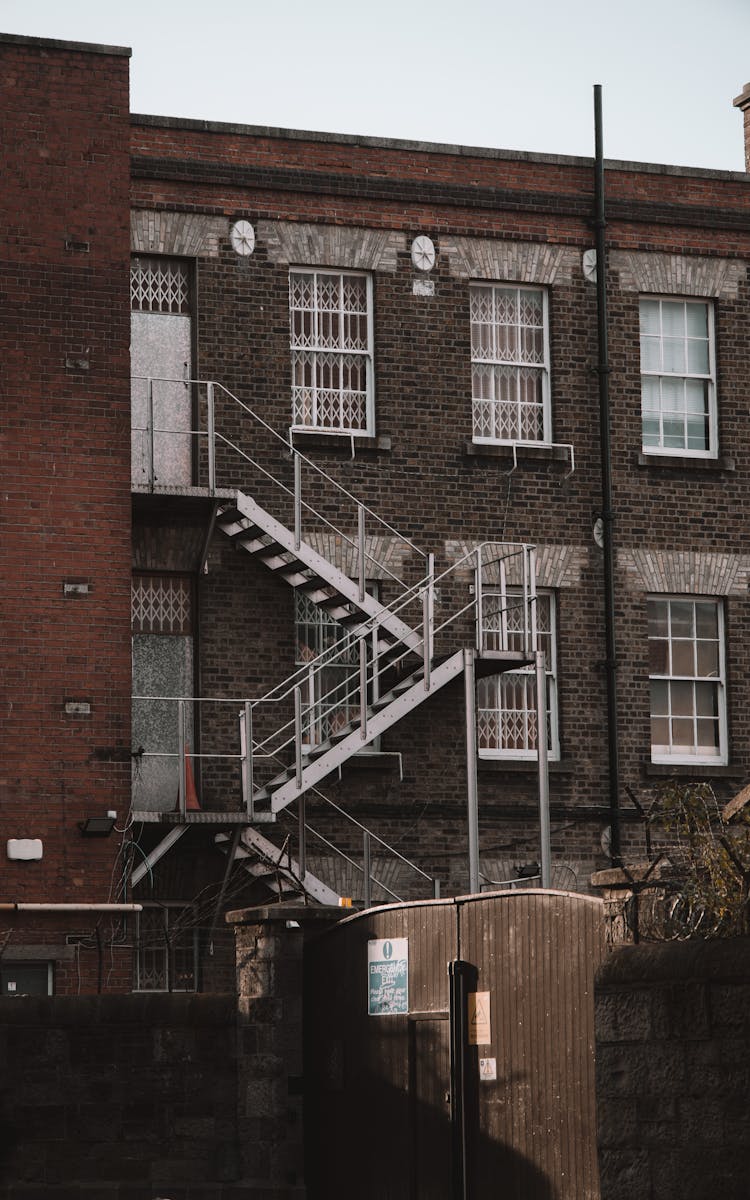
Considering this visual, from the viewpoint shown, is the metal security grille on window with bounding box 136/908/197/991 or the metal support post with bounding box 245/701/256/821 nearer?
the metal support post with bounding box 245/701/256/821

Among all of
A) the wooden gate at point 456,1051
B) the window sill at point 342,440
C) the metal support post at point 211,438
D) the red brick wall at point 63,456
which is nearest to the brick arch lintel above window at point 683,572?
the window sill at point 342,440

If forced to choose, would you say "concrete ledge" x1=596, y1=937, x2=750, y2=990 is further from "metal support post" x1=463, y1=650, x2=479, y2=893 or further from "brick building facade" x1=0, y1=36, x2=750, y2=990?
"metal support post" x1=463, y1=650, x2=479, y2=893

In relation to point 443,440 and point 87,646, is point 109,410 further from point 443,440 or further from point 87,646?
point 443,440

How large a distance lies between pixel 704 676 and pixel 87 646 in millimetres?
7611

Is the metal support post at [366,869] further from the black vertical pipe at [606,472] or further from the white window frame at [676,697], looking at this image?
the white window frame at [676,697]

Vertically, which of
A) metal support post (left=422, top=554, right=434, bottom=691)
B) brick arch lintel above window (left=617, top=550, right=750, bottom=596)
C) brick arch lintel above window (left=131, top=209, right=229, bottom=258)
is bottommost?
metal support post (left=422, top=554, right=434, bottom=691)

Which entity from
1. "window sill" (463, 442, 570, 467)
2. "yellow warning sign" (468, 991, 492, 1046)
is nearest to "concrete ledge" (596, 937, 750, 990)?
"yellow warning sign" (468, 991, 492, 1046)

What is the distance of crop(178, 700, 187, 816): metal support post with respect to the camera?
62.0ft

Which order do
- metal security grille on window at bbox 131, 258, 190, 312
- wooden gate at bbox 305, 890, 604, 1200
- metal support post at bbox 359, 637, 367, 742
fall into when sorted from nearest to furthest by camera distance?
wooden gate at bbox 305, 890, 604, 1200 < metal support post at bbox 359, 637, 367, 742 < metal security grille on window at bbox 131, 258, 190, 312

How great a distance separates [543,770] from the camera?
A: 780 inches

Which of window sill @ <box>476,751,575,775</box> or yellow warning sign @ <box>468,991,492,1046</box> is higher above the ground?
window sill @ <box>476,751,575,775</box>

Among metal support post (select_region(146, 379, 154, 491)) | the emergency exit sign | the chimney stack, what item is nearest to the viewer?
the emergency exit sign

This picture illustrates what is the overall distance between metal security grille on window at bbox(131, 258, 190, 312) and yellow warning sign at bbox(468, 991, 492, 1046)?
11.1m

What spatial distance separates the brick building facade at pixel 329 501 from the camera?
18.5 metres
